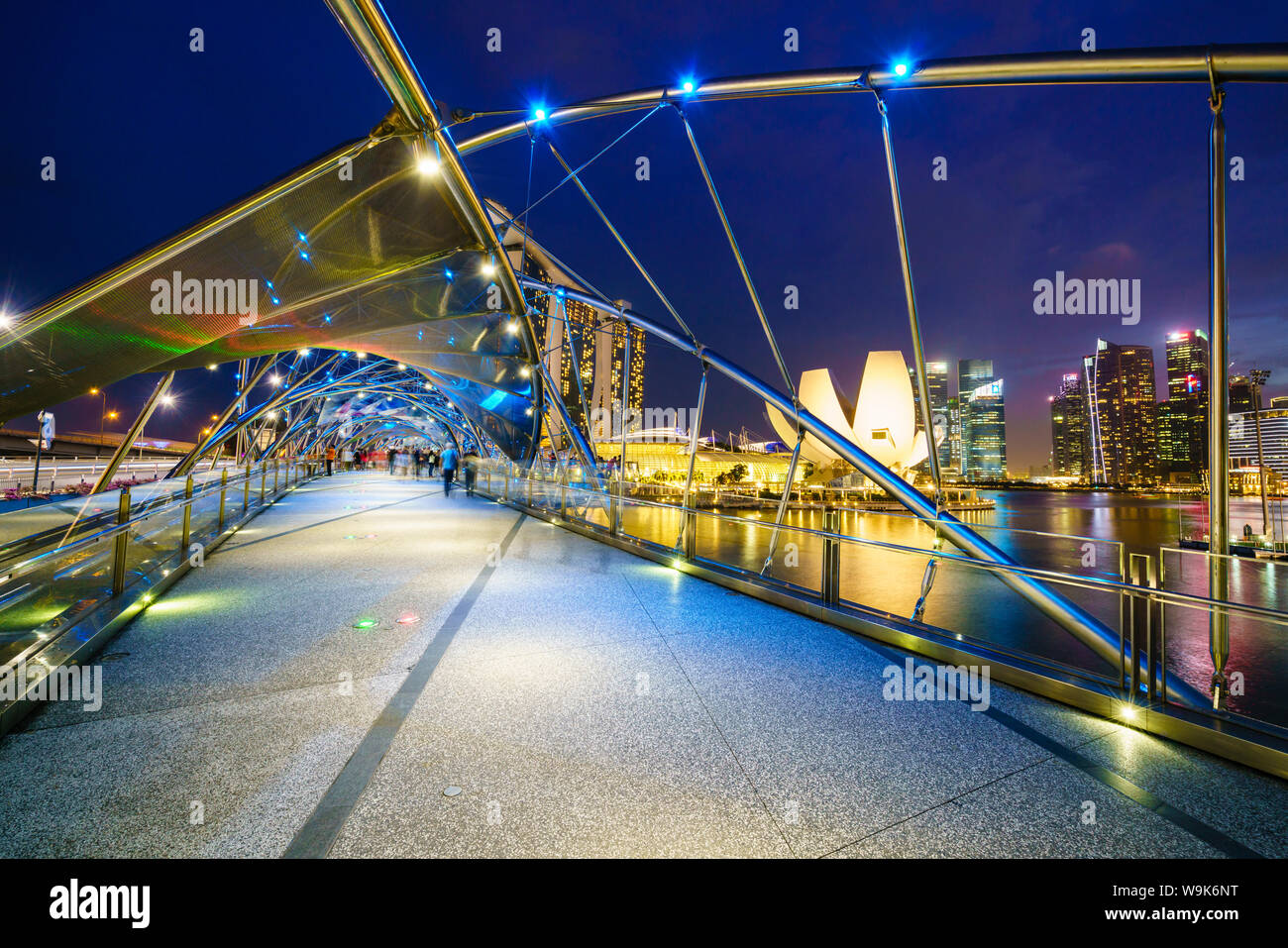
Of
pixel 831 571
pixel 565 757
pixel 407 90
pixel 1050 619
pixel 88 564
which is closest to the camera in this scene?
pixel 565 757

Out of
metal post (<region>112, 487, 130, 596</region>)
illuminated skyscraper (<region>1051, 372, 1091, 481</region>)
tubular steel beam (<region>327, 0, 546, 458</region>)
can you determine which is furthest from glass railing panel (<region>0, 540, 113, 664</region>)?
illuminated skyscraper (<region>1051, 372, 1091, 481</region>)

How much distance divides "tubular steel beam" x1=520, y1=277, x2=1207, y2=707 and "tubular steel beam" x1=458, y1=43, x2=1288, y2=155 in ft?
11.6

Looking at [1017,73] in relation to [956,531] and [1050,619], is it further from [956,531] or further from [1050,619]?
[1050,619]

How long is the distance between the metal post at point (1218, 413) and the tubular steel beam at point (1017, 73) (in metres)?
0.42

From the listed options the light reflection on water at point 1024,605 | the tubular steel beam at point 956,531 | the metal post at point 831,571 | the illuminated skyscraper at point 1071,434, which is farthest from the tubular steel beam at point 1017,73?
the illuminated skyscraper at point 1071,434

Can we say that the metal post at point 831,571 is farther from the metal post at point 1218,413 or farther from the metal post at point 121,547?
the metal post at point 121,547

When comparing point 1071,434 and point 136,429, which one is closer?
point 136,429

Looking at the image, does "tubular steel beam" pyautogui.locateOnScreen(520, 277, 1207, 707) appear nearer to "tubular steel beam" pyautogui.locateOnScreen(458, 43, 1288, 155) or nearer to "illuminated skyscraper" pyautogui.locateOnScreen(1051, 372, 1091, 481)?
"tubular steel beam" pyautogui.locateOnScreen(458, 43, 1288, 155)

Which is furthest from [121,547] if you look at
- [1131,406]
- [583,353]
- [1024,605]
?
[1131,406]

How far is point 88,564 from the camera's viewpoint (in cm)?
426

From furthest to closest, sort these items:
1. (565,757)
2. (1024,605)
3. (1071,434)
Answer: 1. (1071,434)
2. (1024,605)
3. (565,757)

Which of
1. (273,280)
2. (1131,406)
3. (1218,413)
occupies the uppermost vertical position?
(1131,406)

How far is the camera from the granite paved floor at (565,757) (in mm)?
2053

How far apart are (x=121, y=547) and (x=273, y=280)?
15.6 feet
